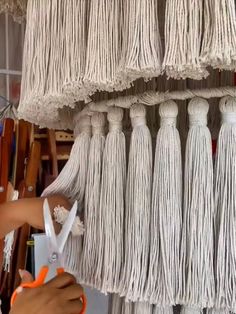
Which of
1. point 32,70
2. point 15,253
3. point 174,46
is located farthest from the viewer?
point 15,253

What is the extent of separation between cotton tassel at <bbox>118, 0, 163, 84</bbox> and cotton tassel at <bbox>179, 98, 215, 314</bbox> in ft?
0.27

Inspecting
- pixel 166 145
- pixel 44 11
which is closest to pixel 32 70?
pixel 44 11

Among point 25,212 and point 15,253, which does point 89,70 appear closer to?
point 25,212

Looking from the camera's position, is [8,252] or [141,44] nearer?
[141,44]

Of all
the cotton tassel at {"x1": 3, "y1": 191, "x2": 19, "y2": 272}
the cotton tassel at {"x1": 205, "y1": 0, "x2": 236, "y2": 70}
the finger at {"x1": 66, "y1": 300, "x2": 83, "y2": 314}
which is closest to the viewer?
the cotton tassel at {"x1": 205, "y1": 0, "x2": 236, "y2": 70}

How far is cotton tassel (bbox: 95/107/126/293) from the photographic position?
0.46 metres

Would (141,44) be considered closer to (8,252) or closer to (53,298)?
(53,298)

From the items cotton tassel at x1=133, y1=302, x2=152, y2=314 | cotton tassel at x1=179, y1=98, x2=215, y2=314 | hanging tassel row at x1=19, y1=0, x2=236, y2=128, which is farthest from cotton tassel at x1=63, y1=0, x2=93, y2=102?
cotton tassel at x1=133, y1=302, x2=152, y2=314

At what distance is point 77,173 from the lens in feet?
1.74

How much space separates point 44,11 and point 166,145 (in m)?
Result: 0.19

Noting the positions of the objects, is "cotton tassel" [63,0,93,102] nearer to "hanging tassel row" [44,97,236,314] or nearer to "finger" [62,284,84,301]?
"hanging tassel row" [44,97,236,314]

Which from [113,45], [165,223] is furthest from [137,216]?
[113,45]

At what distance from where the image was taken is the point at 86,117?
0.53m

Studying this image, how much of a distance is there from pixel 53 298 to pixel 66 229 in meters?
0.07
